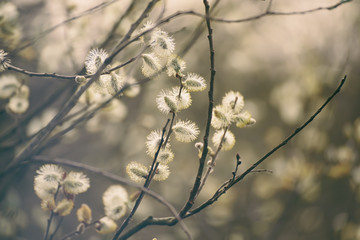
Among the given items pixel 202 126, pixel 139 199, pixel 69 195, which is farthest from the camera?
pixel 202 126

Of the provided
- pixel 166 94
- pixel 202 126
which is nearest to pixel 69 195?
pixel 166 94

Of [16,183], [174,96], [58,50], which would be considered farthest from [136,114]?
[174,96]

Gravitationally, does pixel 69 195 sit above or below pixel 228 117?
below

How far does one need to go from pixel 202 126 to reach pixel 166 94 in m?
1.84

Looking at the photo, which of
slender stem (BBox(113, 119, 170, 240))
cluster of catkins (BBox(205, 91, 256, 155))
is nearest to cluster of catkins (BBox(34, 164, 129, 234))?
slender stem (BBox(113, 119, 170, 240))

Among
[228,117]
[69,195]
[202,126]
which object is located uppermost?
[202,126]

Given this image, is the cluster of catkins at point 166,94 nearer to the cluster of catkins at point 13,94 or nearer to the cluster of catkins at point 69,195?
the cluster of catkins at point 69,195

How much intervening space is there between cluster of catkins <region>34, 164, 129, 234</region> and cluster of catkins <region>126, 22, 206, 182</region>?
0.10m

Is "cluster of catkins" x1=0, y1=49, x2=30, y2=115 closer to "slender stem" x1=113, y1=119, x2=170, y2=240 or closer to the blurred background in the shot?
the blurred background

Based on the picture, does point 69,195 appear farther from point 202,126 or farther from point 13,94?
point 202,126

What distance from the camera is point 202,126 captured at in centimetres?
262

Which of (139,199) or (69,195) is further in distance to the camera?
(69,195)

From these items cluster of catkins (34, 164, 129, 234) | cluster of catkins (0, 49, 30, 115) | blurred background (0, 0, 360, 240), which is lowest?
cluster of catkins (34, 164, 129, 234)

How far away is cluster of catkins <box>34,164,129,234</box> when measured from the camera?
2.59 ft
